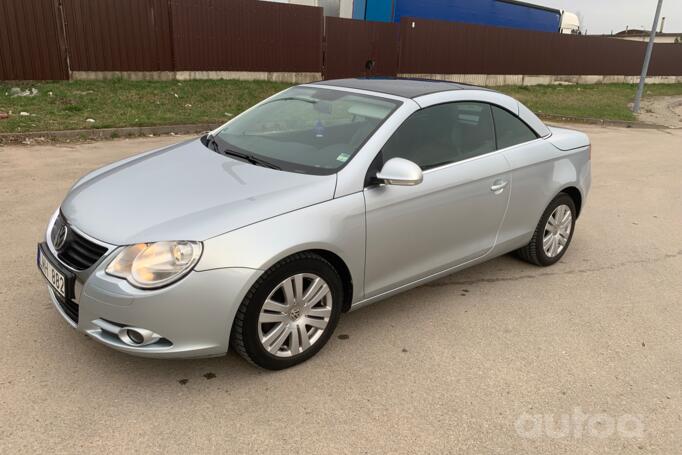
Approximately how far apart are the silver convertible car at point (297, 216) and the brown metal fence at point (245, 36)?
37.4 feet

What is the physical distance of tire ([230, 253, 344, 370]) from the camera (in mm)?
2699

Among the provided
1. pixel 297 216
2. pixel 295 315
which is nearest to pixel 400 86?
pixel 297 216

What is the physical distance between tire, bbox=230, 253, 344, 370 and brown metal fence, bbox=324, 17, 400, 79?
15.3m

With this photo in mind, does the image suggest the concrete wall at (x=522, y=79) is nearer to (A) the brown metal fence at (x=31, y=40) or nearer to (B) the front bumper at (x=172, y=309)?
(A) the brown metal fence at (x=31, y=40)

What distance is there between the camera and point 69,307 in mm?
2768

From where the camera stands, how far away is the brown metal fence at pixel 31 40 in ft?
38.5

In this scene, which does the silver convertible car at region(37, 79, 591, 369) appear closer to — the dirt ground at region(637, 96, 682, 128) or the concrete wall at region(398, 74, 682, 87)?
the dirt ground at region(637, 96, 682, 128)

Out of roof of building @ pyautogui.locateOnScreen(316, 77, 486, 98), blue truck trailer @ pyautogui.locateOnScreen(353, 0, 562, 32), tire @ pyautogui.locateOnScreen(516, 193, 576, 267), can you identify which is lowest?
tire @ pyautogui.locateOnScreen(516, 193, 576, 267)

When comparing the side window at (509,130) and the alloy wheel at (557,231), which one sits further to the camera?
the alloy wheel at (557,231)

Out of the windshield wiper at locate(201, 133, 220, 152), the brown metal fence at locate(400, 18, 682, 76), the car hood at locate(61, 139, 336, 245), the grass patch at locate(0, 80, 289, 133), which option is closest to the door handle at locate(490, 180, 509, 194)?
the car hood at locate(61, 139, 336, 245)

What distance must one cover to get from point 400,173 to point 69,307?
73.3 inches

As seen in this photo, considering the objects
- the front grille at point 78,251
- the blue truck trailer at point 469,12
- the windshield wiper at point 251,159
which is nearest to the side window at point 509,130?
the windshield wiper at point 251,159

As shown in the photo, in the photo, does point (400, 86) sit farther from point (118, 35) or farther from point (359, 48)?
point (359, 48)

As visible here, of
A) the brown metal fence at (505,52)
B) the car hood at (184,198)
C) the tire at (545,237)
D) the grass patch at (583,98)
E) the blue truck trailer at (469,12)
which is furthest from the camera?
the blue truck trailer at (469,12)
